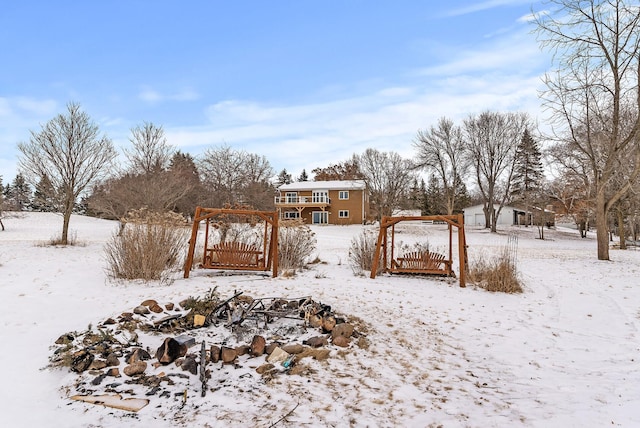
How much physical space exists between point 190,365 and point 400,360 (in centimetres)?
218

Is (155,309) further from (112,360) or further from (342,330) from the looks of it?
(342,330)

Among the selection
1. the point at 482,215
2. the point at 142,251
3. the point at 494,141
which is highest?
the point at 494,141

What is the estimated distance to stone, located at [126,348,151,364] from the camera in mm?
3510

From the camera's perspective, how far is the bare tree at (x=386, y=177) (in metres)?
35.3

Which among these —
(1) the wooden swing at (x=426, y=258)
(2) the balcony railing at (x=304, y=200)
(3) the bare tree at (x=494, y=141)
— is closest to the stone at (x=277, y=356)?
(1) the wooden swing at (x=426, y=258)

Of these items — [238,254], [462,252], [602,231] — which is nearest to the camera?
[462,252]

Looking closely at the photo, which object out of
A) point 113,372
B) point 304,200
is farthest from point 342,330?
point 304,200

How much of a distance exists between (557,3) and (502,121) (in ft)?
63.9

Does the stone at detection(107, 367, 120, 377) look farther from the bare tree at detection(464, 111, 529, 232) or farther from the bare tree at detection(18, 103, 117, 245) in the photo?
the bare tree at detection(464, 111, 529, 232)

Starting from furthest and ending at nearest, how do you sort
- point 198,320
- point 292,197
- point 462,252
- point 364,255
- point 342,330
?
point 292,197 → point 364,255 → point 462,252 → point 198,320 → point 342,330

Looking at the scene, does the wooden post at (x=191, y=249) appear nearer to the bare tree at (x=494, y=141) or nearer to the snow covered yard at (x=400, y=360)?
the snow covered yard at (x=400, y=360)

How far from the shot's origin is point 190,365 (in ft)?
11.3

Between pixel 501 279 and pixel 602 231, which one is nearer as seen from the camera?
pixel 501 279

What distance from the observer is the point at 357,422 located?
106 inches
